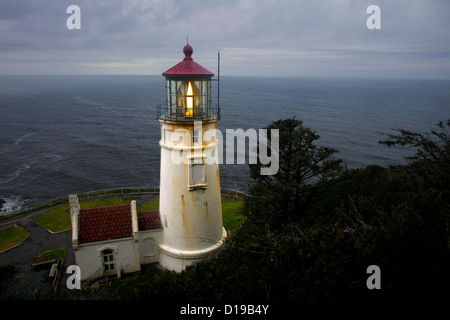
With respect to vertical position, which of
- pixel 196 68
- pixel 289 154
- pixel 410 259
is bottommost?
pixel 410 259

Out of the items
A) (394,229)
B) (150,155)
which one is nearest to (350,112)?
(150,155)

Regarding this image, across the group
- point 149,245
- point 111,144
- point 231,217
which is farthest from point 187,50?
point 111,144

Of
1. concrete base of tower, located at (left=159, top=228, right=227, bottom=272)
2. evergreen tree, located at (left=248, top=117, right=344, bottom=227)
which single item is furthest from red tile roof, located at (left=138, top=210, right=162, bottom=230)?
evergreen tree, located at (left=248, top=117, right=344, bottom=227)

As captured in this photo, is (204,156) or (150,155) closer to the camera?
(204,156)

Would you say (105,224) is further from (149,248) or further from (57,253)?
(57,253)

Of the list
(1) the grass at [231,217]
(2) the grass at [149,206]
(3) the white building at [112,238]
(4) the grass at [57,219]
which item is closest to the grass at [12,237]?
(4) the grass at [57,219]
